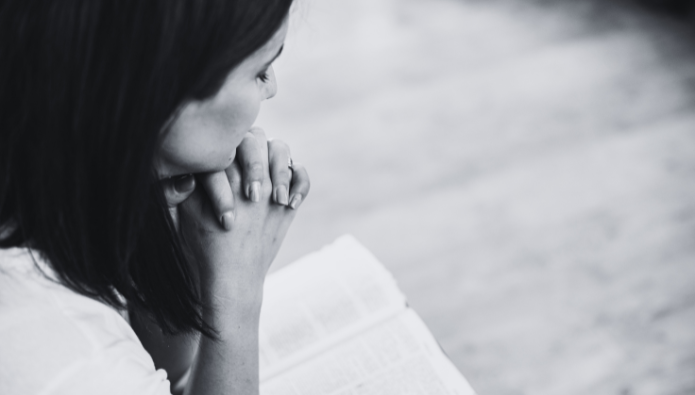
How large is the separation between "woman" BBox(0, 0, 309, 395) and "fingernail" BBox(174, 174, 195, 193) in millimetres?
37

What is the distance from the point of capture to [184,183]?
2.22 ft

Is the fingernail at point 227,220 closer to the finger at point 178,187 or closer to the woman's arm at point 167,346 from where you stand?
the finger at point 178,187

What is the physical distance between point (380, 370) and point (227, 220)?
299 mm

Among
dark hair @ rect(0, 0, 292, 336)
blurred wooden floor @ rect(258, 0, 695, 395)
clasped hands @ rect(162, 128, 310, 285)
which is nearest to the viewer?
dark hair @ rect(0, 0, 292, 336)

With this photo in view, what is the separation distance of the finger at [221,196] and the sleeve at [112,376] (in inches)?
7.1

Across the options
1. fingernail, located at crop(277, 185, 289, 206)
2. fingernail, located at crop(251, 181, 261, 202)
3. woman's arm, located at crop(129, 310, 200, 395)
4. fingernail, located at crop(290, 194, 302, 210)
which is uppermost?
fingernail, located at crop(290, 194, 302, 210)

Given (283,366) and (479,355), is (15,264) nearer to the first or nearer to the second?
(283,366)

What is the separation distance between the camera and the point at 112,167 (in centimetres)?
48

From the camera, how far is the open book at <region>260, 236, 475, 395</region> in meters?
0.77

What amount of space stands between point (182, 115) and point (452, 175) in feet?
3.73

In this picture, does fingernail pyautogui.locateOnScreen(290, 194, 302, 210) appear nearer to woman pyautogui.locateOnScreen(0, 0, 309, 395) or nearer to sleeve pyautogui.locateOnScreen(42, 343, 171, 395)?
woman pyautogui.locateOnScreen(0, 0, 309, 395)

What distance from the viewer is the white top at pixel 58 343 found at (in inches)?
17.7

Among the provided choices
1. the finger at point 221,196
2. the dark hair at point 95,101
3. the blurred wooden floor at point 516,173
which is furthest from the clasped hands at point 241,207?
the blurred wooden floor at point 516,173

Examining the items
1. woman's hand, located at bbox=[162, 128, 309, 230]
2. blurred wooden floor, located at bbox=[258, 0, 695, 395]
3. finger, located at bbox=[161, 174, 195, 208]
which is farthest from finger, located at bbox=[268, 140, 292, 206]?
blurred wooden floor, located at bbox=[258, 0, 695, 395]
